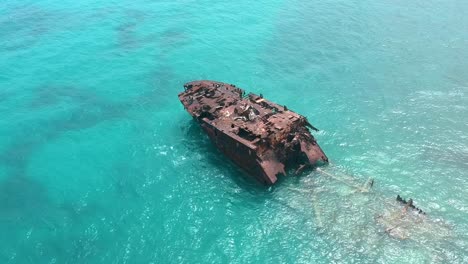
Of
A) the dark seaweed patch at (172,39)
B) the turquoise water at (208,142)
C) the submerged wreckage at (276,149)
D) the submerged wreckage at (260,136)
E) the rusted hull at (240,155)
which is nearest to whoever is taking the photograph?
the turquoise water at (208,142)

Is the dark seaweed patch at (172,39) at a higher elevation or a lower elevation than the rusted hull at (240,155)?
higher

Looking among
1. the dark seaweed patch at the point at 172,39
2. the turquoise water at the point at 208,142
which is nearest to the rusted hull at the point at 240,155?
the turquoise water at the point at 208,142

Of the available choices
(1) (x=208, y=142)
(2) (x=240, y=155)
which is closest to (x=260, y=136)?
(2) (x=240, y=155)

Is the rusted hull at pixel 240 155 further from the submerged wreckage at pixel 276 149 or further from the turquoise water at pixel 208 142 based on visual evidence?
the turquoise water at pixel 208 142

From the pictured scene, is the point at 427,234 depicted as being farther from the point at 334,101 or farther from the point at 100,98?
the point at 100,98

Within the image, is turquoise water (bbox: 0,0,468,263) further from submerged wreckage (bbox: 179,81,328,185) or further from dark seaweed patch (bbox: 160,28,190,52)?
submerged wreckage (bbox: 179,81,328,185)

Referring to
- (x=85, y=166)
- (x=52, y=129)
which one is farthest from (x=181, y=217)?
(x=52, y=129)

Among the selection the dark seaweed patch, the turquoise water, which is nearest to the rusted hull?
the turquoise water

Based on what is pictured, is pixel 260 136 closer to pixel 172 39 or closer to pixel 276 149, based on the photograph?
pixel 276 149
